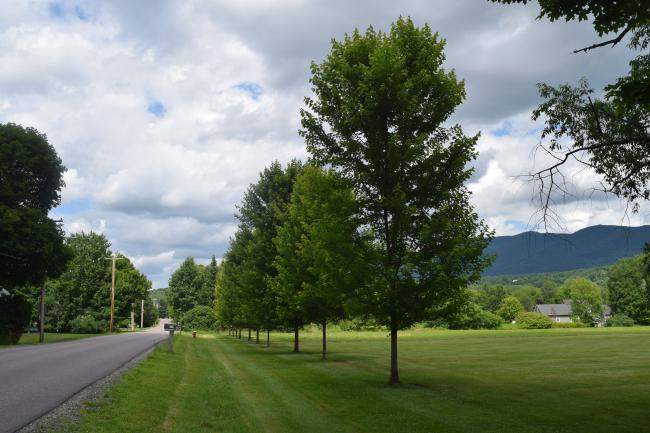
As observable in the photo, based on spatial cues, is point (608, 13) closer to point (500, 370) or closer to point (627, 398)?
point (627, 398)

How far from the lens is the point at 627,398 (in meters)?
15.7

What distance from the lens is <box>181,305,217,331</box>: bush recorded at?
344 feet

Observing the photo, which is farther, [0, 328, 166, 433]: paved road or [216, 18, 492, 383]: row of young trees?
[216, 18, 492, 383]: row of young trees

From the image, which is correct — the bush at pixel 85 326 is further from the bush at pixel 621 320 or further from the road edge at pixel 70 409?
the bush at pixel 621 320

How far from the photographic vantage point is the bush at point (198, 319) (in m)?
105

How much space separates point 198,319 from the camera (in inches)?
4131

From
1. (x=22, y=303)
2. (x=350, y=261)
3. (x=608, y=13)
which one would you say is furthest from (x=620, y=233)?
(x=22, y=303)

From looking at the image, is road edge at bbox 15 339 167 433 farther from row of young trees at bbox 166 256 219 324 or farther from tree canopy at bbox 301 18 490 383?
row of young trees at bbox 166 256 219 324

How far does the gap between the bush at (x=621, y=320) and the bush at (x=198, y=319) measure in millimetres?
91020

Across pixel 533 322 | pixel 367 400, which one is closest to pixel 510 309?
pixel 533 322

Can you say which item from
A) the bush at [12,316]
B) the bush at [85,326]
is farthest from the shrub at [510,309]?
the bush at [12,316]

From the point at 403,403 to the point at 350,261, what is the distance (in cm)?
496

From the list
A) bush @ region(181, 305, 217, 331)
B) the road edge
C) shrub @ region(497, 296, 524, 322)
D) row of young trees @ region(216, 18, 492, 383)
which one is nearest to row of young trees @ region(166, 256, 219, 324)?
bush @ region(181, 305, 217, 331)

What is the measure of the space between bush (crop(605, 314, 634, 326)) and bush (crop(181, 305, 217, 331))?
91020 millimetres
